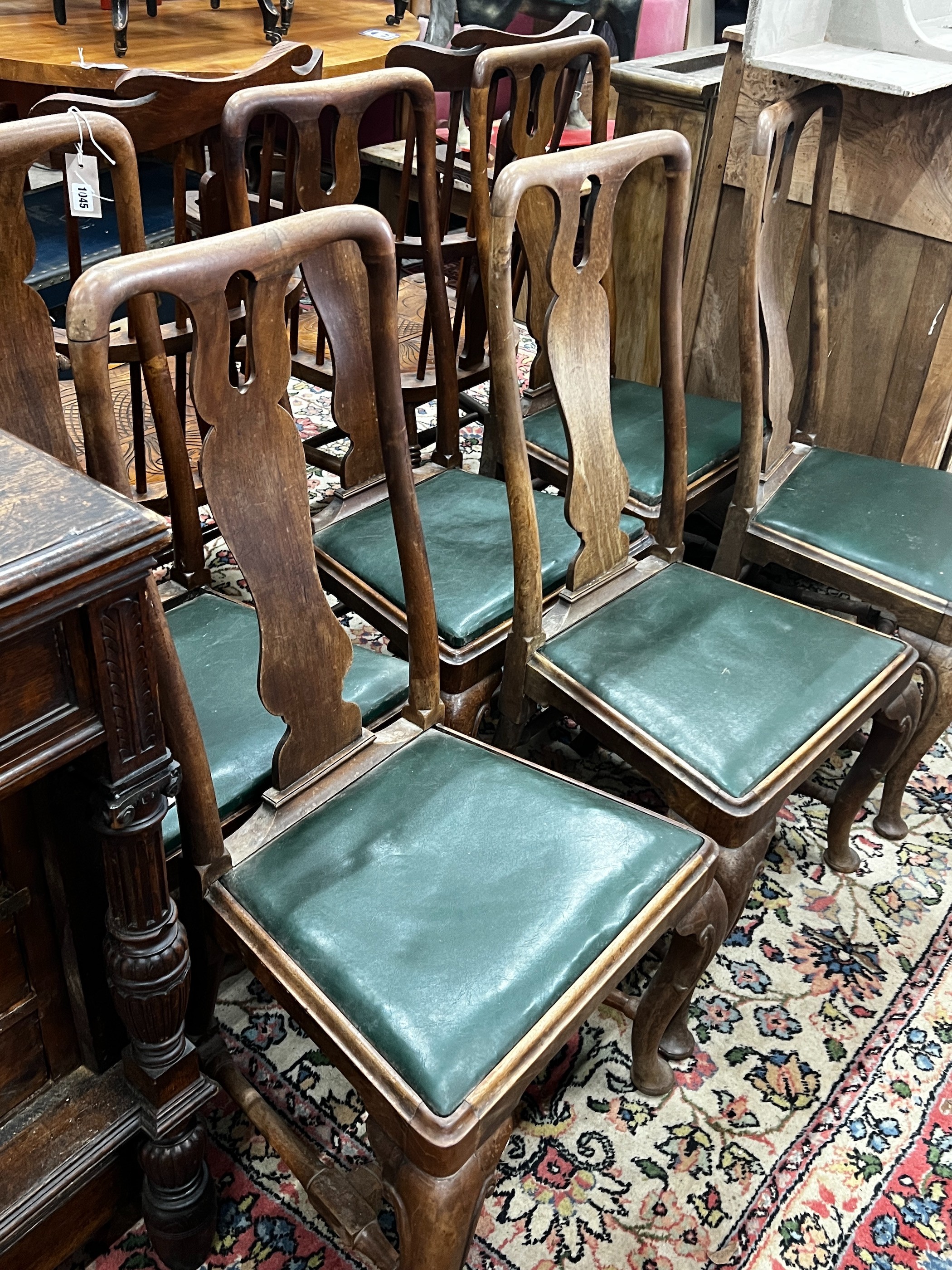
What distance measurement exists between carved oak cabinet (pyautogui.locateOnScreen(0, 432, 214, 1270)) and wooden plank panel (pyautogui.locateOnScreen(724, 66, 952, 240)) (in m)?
1.57

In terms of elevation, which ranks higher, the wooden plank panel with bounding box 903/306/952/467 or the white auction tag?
the white auction tag

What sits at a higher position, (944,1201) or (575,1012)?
(575,1012)

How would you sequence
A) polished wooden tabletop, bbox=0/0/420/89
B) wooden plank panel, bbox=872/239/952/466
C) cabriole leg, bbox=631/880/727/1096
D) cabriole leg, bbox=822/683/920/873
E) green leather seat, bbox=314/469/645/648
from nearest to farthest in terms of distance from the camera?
cabriole leg, bbox=631/880/727/1096, green leather seat, bbox=314/469/645/648, cabriole leg, bbox=822/683/920/873, wooden plank panel, bbox=872/239/952/466, polished wooden tabletop, bbox=0/0/420/89

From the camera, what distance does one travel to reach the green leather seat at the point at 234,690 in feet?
3.70

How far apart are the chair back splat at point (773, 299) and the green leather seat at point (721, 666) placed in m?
0.26

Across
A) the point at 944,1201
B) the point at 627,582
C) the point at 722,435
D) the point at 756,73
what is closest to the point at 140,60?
the point at 756,73

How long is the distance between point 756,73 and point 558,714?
4.18 ft

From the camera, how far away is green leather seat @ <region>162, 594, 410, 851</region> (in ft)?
3.70

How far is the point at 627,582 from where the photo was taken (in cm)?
153

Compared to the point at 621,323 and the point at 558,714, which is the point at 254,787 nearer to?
the point at 558,714

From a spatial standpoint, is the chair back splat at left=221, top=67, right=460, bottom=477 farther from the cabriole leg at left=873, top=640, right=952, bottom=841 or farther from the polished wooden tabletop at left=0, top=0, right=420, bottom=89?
the polished wooden tabletop at left=0, top=0, right=420, bottom=89

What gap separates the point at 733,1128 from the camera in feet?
4.43

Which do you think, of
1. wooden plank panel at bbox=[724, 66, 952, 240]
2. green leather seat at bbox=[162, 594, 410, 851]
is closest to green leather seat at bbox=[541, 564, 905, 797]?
green leather seat at bbox=[162, 594, 410, 851]

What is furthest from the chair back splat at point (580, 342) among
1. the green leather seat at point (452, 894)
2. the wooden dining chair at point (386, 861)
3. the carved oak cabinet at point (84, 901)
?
the carved oak cabinet at point (84, 901)
